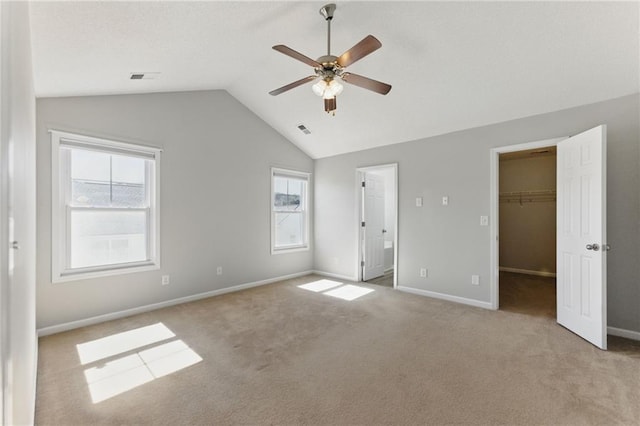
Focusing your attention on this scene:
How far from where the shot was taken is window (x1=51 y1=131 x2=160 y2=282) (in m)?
3.16

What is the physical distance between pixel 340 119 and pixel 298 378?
3.69 meters

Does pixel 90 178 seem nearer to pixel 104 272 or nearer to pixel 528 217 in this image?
pixel 104 272

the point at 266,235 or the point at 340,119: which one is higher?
the point at 340,119

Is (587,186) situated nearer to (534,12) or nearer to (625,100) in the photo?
(625,100)

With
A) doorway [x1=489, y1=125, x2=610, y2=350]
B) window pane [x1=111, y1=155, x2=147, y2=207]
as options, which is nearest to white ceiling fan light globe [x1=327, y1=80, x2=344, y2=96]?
doorway [x1=489, y1=125, x2=610, y2=350]

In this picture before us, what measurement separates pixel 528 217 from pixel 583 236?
374 centimetres

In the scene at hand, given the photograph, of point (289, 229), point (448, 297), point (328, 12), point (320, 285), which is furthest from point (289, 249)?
point (328, 12)

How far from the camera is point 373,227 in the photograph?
5809mm

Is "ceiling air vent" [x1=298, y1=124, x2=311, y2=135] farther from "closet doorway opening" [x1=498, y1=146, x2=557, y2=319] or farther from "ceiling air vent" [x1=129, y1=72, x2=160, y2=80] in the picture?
"closet doorway opening" [x1=498, y1=146, x2=557, y2=319]

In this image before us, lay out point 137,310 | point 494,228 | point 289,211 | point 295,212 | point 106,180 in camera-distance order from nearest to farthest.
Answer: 1. point 106,180
2. point 137,310
3. point 494,228
4. point 289,211
5. point 295,212

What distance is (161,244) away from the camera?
3.92 m

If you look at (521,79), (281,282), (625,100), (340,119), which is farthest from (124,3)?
(625,100)

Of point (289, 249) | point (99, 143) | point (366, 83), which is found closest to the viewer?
point (366, 83)

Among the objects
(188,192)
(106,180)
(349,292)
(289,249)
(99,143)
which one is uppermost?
(99,143)
